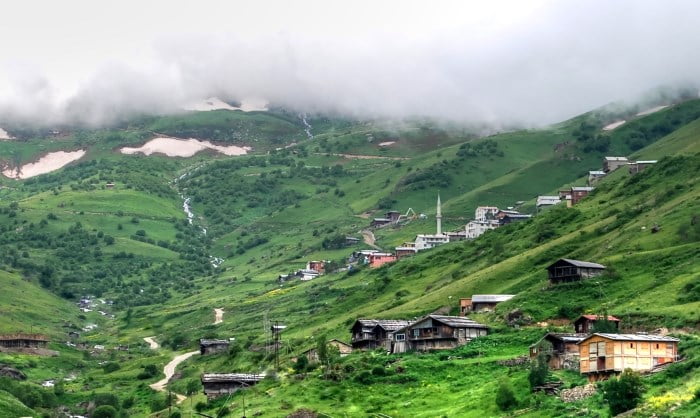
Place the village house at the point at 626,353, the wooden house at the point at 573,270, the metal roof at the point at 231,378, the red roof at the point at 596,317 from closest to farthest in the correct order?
1. the village house at the point at 626,353
2. the red roof at the point at 596,317
3. the metal roof at the point at 231,378
4. the wooden house at the point at 573,270

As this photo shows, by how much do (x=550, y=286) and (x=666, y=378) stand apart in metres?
49.7

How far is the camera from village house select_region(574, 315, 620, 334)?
11847cm

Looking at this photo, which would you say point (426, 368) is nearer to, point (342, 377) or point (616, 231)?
point (342, 377)

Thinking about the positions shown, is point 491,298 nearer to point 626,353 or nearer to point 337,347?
point 337,347

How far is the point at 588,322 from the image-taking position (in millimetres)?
120188

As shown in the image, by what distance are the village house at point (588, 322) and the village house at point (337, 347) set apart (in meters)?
31.3

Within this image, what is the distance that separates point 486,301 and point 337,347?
18.8 meters

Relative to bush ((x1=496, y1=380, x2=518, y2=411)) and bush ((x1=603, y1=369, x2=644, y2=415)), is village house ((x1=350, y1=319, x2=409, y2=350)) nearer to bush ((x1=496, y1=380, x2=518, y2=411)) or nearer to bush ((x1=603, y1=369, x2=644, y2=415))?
bush ((x1=496, y1=380, x2=518, y2=411))

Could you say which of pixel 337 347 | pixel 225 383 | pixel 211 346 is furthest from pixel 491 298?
pixel 211 346

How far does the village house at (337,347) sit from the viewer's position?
5650 inches

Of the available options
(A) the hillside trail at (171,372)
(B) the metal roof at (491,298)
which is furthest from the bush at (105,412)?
(B) the metal roof at (491,298)

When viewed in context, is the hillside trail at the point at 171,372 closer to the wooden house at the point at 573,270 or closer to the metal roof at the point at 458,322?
the metal roof at the point at 458,322

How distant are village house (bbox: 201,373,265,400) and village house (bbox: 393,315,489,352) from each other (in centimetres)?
1728

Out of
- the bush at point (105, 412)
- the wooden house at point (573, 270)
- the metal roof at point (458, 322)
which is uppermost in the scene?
the wooden house at point (573, 270)
